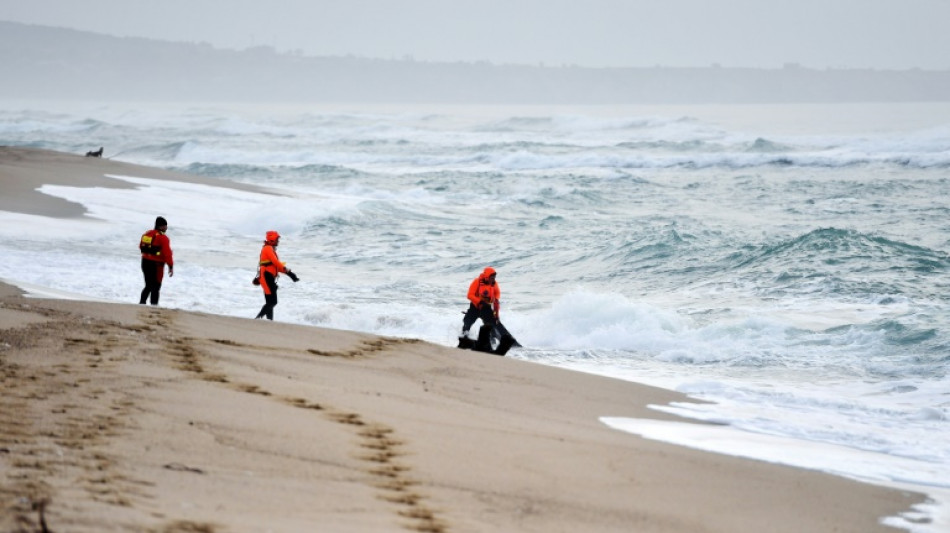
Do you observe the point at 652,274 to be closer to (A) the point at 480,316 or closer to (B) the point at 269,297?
(A) the point at 480,316

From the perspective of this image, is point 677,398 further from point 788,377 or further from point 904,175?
point 904,175

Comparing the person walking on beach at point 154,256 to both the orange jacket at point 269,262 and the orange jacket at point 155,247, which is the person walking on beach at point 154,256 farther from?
the orange jacket at point 269,262

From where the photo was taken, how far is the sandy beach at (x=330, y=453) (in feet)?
15.9

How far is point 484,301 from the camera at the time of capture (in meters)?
11.8

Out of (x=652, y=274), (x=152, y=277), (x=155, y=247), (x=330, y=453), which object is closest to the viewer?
(x=330, y=453)

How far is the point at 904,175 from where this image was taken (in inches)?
1576

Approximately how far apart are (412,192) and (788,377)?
86.9 feet

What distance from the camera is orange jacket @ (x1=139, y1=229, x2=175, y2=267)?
12.2 m

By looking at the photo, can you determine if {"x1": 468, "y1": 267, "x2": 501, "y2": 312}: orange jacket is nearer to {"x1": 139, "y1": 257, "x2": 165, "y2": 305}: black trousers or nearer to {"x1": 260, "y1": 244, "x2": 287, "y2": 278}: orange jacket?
{"x1": 260, "y1": 244, "x2": 287, "y2": 278}: orange jacket

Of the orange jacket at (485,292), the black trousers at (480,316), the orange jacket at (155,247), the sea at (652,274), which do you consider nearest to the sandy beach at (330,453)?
the sea at (652,274)

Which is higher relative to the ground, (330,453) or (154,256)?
(154,256)

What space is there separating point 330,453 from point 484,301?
5915 millimetres

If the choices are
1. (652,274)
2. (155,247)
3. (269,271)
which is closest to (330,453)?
(269,271)

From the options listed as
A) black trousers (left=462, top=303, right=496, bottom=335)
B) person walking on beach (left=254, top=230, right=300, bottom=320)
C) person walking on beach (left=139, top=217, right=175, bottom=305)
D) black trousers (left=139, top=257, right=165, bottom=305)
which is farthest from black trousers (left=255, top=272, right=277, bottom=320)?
black trousers (left=462, top=303, right=496, bottom=335)
